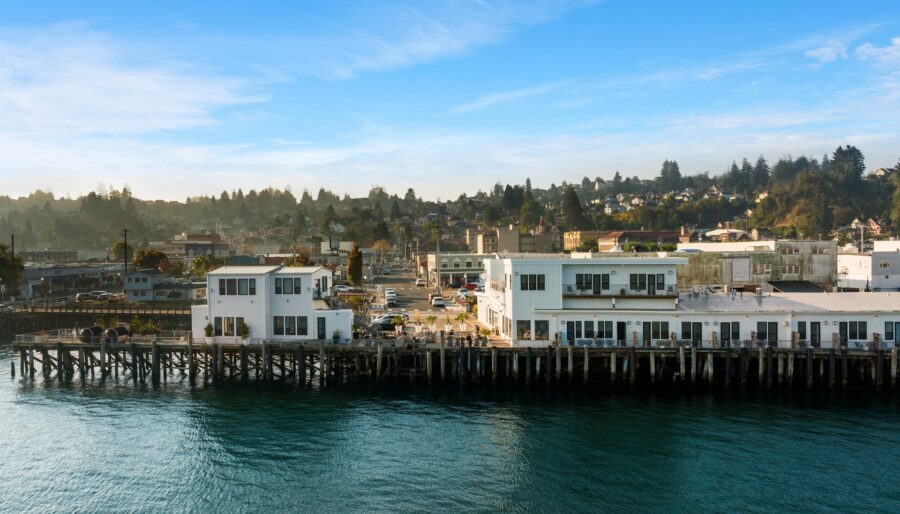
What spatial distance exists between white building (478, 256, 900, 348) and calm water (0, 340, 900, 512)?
479cm

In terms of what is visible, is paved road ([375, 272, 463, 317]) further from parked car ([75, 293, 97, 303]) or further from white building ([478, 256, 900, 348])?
parked car ([75, 293, 97, 303])

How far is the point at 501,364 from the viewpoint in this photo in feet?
144

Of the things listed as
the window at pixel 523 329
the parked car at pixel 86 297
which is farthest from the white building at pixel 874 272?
the parked car at pixel 86 297

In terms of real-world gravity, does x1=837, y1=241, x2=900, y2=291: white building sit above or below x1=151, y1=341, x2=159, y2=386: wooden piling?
above

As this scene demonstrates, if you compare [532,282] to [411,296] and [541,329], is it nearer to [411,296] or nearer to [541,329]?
[541,329]

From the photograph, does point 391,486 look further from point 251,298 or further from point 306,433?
point 251,298

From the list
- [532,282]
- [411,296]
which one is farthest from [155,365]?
[411,296]

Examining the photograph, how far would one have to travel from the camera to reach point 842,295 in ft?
Answer: 156

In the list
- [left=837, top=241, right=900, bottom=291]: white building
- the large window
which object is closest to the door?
the large window

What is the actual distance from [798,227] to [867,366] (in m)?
174

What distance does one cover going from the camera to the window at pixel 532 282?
44.4 meters

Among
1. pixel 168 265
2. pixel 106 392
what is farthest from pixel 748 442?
pixel 168 265

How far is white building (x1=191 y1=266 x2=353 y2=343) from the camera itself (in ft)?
151

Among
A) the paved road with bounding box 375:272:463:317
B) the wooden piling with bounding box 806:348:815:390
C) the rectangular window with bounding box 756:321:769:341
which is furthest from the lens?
the paved road with bounding box 375:272:463:317
